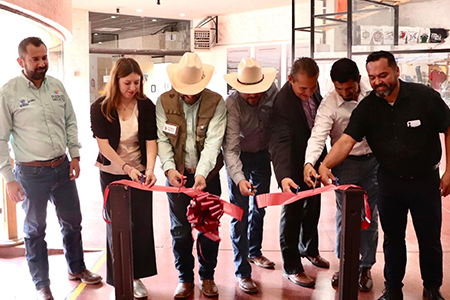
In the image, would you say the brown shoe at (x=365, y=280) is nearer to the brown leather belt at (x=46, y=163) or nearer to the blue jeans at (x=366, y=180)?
the blue jeans at (x=366, y=180)

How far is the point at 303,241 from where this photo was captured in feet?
12.0

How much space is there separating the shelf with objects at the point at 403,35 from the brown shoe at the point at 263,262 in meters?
3.32

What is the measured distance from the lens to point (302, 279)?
131 inches

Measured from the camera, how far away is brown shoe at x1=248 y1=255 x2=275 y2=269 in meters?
3.67

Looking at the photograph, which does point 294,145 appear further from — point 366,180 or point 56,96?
point 56,96

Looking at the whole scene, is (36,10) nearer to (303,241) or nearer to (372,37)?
(303,241)

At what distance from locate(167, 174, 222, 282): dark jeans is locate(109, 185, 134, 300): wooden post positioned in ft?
2.38

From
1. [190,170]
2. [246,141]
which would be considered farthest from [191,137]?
[246,141]

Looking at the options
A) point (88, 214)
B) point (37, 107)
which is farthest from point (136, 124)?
point (88, 214)

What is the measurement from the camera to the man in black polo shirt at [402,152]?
2.67 metres

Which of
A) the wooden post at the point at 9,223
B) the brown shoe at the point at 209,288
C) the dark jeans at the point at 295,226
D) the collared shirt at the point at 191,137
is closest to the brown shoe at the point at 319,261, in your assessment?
the dark jeans at the point at 295,226

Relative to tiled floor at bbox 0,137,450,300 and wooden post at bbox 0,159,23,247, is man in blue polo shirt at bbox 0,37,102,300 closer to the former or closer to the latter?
tiled floor at bbox 0,137,450,300

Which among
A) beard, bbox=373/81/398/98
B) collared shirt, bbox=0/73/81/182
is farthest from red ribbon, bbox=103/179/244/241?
beard, bbox=373/81/398/98

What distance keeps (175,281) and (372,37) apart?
13.9 ft
